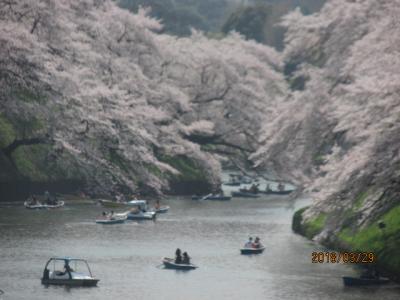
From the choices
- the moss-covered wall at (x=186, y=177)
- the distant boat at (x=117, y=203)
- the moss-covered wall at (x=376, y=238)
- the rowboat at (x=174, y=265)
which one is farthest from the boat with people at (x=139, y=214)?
the rowboat at (x=174, y=265)

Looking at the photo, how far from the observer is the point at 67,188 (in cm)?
8475

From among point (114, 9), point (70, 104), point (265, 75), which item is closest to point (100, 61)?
point (114, 9)

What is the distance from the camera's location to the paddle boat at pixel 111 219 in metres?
Answer: 71.5

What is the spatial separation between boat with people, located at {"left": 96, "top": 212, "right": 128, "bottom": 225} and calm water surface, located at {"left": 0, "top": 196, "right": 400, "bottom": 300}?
500 mm

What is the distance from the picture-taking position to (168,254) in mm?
59000

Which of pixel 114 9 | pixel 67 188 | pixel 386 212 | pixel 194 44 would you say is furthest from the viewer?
pixel 194 44

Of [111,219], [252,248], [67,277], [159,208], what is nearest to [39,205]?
[111,219]

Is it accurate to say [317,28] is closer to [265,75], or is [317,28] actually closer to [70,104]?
[70,104]

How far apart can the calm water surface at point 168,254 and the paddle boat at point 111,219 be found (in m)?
0.49

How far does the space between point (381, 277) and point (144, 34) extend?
54.6 metres

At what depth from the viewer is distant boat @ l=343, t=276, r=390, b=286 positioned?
4841 cm

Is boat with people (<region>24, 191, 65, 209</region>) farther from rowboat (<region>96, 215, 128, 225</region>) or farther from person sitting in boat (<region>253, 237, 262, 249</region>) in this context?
person sitting in boat (<region>253, 237, 262, 249</region>)
